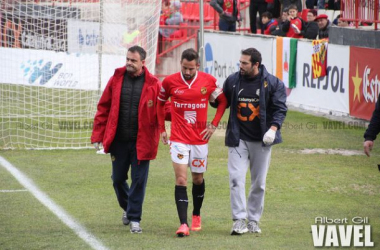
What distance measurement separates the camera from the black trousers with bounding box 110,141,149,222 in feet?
28.5

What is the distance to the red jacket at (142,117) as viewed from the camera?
8.67 meters

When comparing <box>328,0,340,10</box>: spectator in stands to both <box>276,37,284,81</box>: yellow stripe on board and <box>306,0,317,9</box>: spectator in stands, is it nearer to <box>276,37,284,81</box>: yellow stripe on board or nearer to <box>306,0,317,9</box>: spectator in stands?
<box>306,0,317,9</box>: spectator in stands

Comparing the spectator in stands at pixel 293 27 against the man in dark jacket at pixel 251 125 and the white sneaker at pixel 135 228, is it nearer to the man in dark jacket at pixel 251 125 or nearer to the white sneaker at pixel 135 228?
the man in dark jacket at pixel 251 125

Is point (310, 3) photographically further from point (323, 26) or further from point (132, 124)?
point (132, 124)

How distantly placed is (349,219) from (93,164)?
5.32 meters

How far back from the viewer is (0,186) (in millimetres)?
11383

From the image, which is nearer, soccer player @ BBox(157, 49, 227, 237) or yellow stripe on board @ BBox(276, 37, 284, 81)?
soccer player @ BBox(157, 49, 227, 237)

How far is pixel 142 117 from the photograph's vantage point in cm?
870

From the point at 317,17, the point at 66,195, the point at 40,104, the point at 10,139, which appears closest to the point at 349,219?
the point at 66,195

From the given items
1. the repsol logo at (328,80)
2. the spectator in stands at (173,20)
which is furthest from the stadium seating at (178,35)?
the repsol logo at (328,80)

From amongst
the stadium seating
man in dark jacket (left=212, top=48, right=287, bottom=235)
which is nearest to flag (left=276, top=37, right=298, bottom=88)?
the stadium seating

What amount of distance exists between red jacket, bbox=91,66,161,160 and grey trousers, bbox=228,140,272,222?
34.9 inches

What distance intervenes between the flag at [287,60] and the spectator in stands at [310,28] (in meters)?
0.67

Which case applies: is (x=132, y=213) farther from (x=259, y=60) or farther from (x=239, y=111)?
(x=259, y=60)
